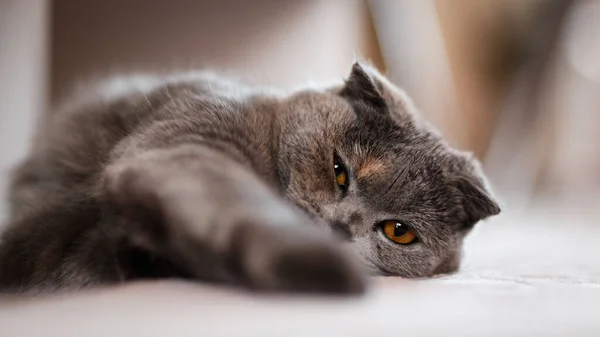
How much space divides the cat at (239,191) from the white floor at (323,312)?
0.03m

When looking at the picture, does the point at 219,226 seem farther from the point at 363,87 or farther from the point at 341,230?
the point at 363,87

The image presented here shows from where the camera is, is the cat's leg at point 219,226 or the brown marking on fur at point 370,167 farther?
the brown marking on fur at point 370,167

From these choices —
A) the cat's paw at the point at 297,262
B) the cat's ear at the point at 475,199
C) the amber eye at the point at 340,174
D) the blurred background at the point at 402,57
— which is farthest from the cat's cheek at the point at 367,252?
the blurred background at the point at 402,57

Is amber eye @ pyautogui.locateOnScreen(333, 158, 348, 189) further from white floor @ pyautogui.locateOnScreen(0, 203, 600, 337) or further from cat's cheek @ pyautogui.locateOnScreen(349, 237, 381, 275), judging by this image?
white floor @ pyautogui.locateOnScreen(0, 203, 600, 337)

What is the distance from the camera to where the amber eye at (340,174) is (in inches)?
44.8

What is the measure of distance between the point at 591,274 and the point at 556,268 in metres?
0.10

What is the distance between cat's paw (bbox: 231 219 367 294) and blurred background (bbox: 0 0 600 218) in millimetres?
1028

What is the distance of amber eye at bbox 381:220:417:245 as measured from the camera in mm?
1153

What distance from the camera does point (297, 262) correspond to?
60 centimetres

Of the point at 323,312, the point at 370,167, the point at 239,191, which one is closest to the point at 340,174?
the point at 370,167

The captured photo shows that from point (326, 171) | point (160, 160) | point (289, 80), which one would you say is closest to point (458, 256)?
point (326, 171)

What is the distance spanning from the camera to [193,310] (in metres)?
0.67

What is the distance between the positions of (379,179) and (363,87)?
0.25m

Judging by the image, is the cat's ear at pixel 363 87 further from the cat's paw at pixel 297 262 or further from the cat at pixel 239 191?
the cat's paw at pixel 297 262
